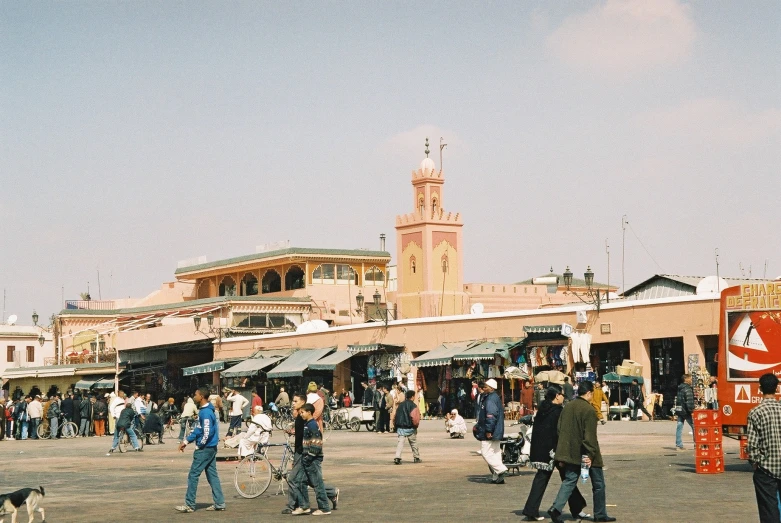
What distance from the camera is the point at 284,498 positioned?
16781mm

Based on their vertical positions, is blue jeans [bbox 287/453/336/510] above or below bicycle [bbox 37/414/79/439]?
above

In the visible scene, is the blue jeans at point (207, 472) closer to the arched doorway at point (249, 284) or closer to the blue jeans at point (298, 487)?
the blue jeans at point (298, 487)

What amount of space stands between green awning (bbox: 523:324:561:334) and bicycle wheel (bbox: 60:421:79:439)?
50.3 feet

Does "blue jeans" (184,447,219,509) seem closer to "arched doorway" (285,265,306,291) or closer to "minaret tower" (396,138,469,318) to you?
"minaret tower" (396,138,469,318)

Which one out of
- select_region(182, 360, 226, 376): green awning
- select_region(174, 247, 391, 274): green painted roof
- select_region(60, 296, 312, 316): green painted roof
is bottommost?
select_region(182, 360, 226, 376): green awning

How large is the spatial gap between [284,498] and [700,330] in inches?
887

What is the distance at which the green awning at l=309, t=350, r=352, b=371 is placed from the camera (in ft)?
159

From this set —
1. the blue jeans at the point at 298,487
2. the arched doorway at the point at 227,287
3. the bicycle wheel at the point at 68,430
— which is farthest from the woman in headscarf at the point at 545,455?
the arched doorway at the point at 227,287

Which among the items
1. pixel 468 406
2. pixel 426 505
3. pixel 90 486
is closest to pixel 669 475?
pixel 426 505

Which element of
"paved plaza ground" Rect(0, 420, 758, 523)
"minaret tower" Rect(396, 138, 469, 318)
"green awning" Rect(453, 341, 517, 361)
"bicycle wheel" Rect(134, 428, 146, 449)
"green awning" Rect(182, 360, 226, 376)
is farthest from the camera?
"minaret tower" Rect(396, 138, 469, 318)

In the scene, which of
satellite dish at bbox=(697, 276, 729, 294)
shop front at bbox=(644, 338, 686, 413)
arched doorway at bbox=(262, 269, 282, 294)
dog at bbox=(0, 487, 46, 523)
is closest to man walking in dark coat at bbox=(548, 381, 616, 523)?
dog at bbox=(0, 487, 46, 523)

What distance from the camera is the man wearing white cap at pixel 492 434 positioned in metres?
18.0

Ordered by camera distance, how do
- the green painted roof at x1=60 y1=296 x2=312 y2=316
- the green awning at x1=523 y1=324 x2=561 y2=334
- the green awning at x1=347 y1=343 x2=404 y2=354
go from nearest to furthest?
the green awning at x1=523 y1=324 x2=561 y2=334
the green awning at x1=347 y1=343 x2=404 y2=354
the green painted roof at x1=60 y1=296 x2=312 y2=316

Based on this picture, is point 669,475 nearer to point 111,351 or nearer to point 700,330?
point 700,330
